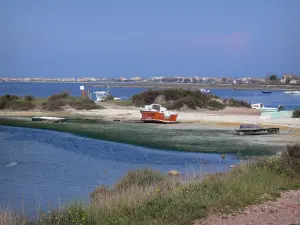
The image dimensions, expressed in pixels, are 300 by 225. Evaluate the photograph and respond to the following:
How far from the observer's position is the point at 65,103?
61750mm

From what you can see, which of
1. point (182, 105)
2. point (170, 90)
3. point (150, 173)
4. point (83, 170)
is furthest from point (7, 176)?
point (170, 90)

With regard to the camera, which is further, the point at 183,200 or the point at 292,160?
the point at 292,160

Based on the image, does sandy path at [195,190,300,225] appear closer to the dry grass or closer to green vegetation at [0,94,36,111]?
the dry grass

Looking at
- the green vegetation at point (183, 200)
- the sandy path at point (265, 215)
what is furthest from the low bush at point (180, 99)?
the sandy path at point (265, 215)

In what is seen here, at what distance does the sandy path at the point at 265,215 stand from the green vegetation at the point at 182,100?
48.8 m

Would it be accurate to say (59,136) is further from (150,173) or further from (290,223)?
(290,223)

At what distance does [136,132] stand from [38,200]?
21.6m

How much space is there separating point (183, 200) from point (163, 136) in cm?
2361

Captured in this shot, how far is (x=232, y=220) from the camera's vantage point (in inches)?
393

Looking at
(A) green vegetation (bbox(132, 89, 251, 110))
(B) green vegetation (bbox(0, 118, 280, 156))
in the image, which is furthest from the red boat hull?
(A) green vegetation (bbox(132, 89, 251, 110))

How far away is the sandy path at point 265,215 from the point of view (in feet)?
32.1

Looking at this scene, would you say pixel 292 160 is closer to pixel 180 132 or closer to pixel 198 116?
pixel 180 132

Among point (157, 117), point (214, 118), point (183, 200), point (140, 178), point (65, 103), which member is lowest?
point (214, 118)

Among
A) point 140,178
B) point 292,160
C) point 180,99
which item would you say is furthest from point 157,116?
point 292,160
